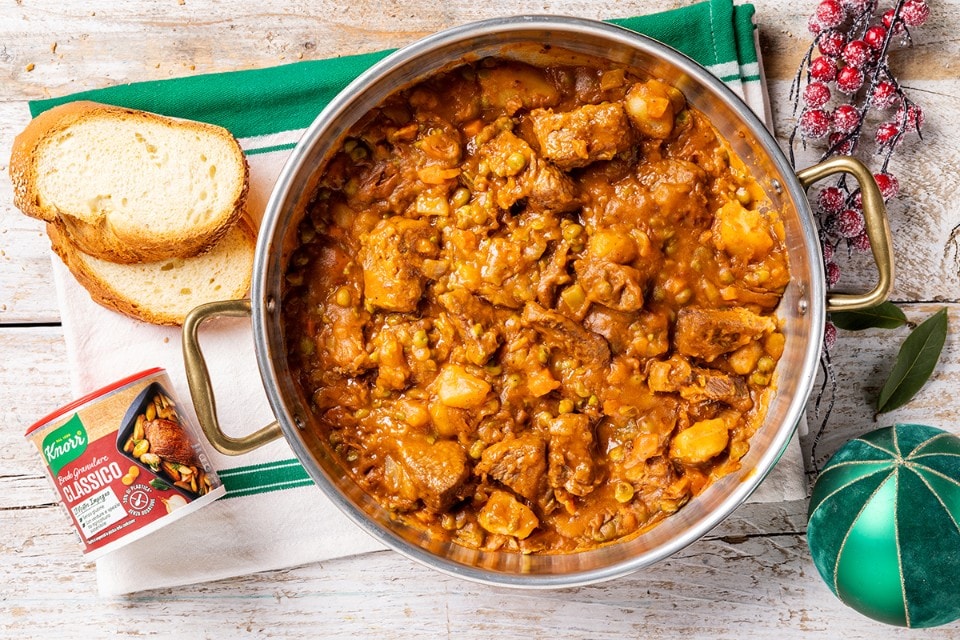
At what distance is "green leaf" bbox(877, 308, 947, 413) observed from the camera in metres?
3.18

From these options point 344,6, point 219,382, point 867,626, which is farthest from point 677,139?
point 867,626

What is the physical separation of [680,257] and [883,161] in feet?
3.56

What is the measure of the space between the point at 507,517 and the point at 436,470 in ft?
1.11

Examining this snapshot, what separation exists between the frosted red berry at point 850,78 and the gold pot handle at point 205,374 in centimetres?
239

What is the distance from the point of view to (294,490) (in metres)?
3.25

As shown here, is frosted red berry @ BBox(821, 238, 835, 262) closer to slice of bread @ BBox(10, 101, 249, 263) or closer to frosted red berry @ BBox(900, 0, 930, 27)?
frosted red berry @ BBox(900, 0, 930, 27)

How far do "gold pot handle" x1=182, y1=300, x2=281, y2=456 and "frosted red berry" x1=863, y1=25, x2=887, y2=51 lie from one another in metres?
2.54

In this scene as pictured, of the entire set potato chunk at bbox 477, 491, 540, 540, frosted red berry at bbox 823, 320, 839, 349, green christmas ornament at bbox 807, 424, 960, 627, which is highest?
frosted red berry at bbox 823, 320, 839, 349

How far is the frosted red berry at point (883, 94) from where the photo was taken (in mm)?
3021

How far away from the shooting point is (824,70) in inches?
118

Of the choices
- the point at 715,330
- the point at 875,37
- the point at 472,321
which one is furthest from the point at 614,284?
the point at 875,37

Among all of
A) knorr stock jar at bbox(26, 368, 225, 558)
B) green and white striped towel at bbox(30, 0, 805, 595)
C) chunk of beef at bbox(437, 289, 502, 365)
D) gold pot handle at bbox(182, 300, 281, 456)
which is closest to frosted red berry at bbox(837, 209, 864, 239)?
green and white striped towel at bbox(30, 0, 805, 595)

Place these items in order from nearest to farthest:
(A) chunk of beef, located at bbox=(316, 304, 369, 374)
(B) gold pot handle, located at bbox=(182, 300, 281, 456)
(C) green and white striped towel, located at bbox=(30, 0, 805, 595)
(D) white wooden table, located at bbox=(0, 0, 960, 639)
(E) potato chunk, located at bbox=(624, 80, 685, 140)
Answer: (B) gold pot handle, located at bbox=(182, 300, 281, 456)
(E) potato chunk, located at bbox=(624, 80, 685, 140)
(A) chunk of beef, located at bbox=(316, 304, 369, 374)
(C) green and white striped towel, located at bbox=(30, 0, 805, 595)
(D) white wooden table, located at bbox=(0, 0, 960, 639)

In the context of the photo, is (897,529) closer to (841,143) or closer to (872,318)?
(872,318)
